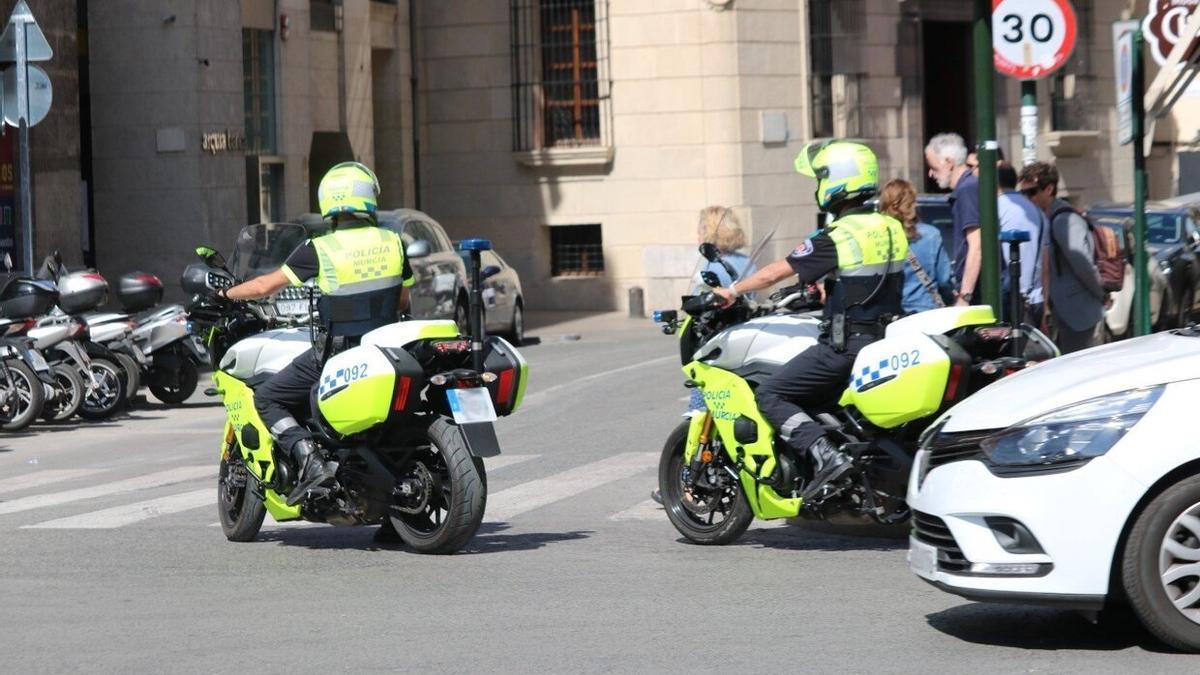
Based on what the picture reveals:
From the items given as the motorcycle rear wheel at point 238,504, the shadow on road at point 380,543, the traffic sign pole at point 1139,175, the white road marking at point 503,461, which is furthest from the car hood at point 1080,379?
the white road marking at point 503,461

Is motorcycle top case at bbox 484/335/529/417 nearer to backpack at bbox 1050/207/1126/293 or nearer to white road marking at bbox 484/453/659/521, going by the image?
white road marking at bbox 484/453/659/521

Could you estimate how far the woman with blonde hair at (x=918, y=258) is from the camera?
35.9ft

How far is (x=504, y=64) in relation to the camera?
3225 centimetres

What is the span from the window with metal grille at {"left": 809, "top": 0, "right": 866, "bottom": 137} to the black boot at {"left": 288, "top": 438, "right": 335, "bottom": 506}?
74.3ft

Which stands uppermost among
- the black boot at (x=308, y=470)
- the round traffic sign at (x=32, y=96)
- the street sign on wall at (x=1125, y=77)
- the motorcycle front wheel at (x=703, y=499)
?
the round traffic sign at (x=32, y=96)

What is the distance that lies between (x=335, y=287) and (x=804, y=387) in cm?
214

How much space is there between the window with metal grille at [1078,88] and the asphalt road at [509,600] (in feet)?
86.2

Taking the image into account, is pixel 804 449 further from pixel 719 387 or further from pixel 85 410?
pixel 85 410

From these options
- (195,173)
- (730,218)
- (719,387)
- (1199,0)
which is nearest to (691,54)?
(195,173)

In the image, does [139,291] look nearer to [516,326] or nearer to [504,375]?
[516,326]

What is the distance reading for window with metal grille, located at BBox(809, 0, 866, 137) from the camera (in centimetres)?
3189

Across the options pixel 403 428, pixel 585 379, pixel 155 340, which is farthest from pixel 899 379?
pixel 585 379

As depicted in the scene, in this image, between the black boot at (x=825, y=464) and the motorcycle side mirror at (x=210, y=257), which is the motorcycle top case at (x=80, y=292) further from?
the black boot at (x=825, y=464)

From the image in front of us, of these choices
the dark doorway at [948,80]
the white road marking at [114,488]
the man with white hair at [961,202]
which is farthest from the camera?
the dark doorway at [948,80]
